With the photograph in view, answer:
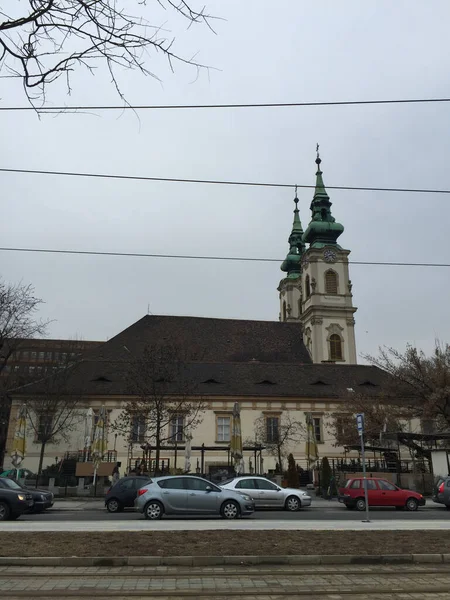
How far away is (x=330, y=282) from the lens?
65125 millimetres

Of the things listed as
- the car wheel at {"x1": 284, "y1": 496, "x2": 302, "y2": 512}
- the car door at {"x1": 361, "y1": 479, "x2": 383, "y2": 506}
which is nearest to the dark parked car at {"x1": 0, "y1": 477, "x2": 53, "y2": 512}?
the car wheel at {"x1": 284, "y1": 496, "x2": 302, "y2": 512}

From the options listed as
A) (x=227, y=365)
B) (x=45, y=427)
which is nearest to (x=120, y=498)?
(x=45, y=427)

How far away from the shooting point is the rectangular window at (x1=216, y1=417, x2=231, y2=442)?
44719mm

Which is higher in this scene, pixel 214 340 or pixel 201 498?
pixel 214 340

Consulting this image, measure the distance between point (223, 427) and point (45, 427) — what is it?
13732 mm

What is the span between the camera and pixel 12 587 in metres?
7.44

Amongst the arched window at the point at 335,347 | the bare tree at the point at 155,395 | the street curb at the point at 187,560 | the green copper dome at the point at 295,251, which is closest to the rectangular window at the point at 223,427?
the bare tree at the point at 155,395

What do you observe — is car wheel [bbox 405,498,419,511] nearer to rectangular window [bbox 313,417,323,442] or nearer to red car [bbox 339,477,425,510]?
red car [bbox 339,477,425,510]

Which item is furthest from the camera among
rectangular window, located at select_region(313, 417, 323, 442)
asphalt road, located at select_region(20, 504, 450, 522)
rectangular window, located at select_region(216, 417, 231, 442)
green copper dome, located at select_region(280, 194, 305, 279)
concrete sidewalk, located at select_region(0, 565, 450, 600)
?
green copper dome, located at select_region(280, 194, 305, 279)

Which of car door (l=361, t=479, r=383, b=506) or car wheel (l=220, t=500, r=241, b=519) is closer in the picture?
car wheel (l=220, t=500, r=241, b=519)

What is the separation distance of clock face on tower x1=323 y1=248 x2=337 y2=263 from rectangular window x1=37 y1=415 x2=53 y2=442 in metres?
38.0

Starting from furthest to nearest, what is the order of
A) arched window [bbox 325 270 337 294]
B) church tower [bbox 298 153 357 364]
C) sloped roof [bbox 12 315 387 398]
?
1. arched window [bbox 325 270 337 294]
2. church tower [bbox 298 153 357 364]
3. sloped roof [bbox 12 315 387 398]

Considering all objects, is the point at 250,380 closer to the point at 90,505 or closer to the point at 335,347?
the point at 335,347

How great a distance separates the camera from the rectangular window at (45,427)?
128ft
